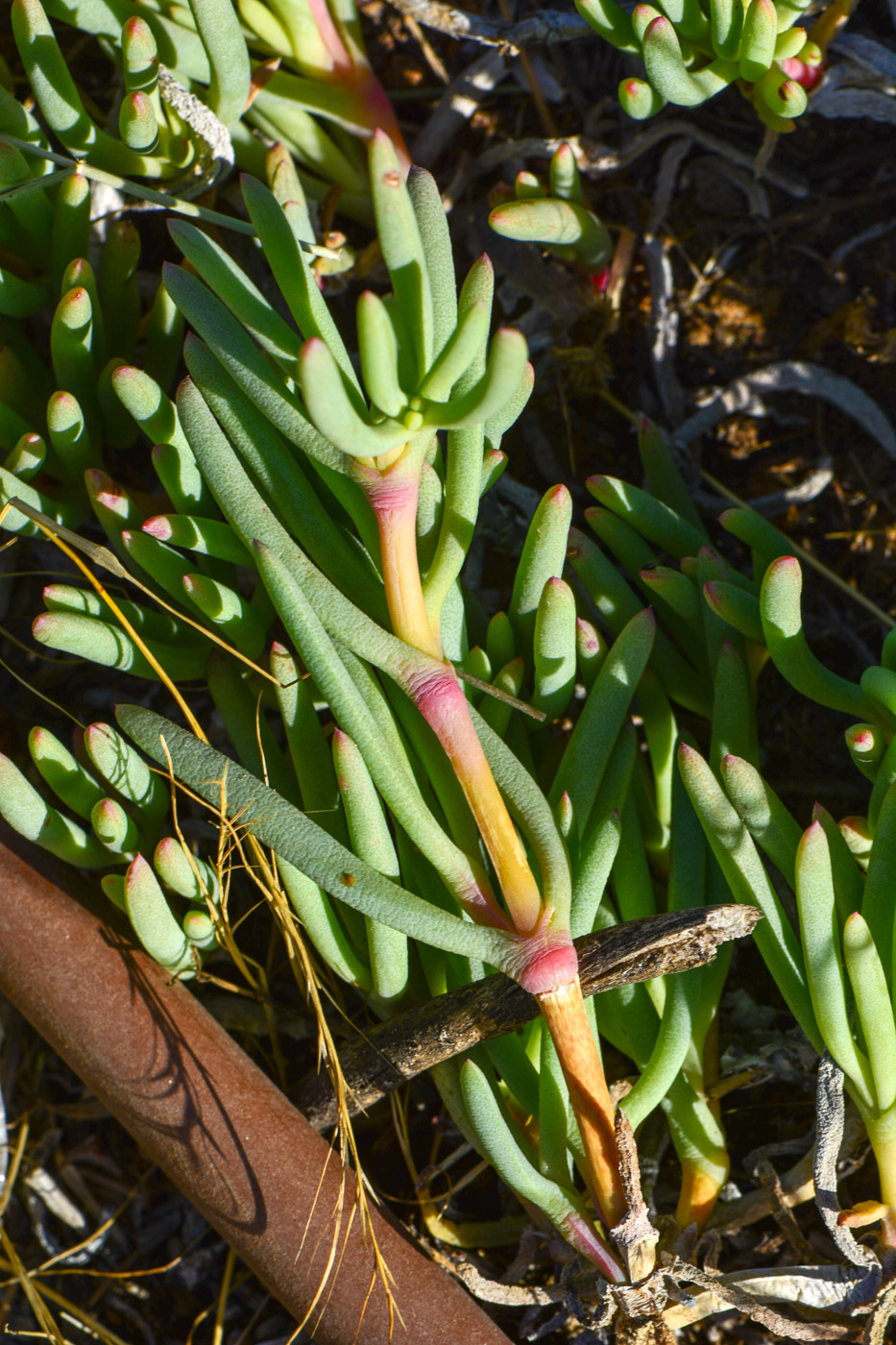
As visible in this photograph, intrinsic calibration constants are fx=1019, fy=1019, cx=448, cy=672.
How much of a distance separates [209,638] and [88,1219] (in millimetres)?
796

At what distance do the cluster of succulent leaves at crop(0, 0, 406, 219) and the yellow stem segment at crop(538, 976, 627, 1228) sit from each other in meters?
0.97

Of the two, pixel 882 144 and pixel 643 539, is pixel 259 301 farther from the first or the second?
pixel 882 144

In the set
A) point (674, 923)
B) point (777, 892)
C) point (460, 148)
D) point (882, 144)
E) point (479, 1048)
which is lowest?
point (777, 892)

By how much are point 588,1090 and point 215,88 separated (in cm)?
109

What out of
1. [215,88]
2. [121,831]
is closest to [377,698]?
[121,831]

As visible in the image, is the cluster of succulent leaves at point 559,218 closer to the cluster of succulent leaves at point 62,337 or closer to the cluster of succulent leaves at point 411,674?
the cluster of succulent leaves at point 411,674

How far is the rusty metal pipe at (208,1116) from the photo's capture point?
988 mm

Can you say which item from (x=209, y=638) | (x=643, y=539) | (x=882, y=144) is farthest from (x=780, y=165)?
(x=209, y=638)

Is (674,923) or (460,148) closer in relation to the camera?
(674,923)

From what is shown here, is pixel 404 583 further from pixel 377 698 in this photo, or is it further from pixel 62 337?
pixel 62 337

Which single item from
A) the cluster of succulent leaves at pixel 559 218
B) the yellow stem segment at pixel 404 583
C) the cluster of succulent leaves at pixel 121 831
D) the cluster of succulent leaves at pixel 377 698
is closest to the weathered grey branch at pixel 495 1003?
the cluster of succulent leaves at pixel 377 698

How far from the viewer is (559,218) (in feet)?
3.81

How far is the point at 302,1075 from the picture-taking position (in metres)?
1.24

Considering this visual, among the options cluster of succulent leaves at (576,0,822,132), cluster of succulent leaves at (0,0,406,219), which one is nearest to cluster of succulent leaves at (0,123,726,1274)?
cluster of succulent leaves at (0,0,406,219)
